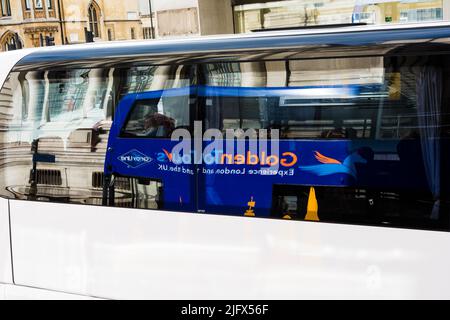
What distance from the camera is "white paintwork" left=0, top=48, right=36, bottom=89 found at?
3.40 meters

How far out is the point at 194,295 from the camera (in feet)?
9.68

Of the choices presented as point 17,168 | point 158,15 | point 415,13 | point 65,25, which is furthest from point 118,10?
point 17,168

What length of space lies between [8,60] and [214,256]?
203cm

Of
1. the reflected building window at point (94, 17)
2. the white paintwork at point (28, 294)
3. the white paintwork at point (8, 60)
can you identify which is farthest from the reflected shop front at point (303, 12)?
the reflected building window at point (94, 17)

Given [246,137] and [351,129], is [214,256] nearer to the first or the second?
[246,137]

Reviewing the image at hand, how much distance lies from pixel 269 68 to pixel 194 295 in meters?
1.43

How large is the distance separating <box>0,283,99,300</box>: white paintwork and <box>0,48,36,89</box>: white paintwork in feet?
4.70

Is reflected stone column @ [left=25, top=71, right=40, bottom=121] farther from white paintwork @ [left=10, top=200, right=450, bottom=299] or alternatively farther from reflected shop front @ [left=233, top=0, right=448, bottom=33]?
reflected shop front @ [left=233, top=0, right=448, bottom=33]

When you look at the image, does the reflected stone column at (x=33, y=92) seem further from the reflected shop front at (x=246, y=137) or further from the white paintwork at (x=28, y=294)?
the white paintwork at (x=28, y=294)

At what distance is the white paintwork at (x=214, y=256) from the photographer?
100 inches

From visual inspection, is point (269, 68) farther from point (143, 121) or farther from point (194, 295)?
point (194, 295)

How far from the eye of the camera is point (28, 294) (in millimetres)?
3373

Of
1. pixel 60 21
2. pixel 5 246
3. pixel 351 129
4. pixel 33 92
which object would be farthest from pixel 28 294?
pixel 60 21
